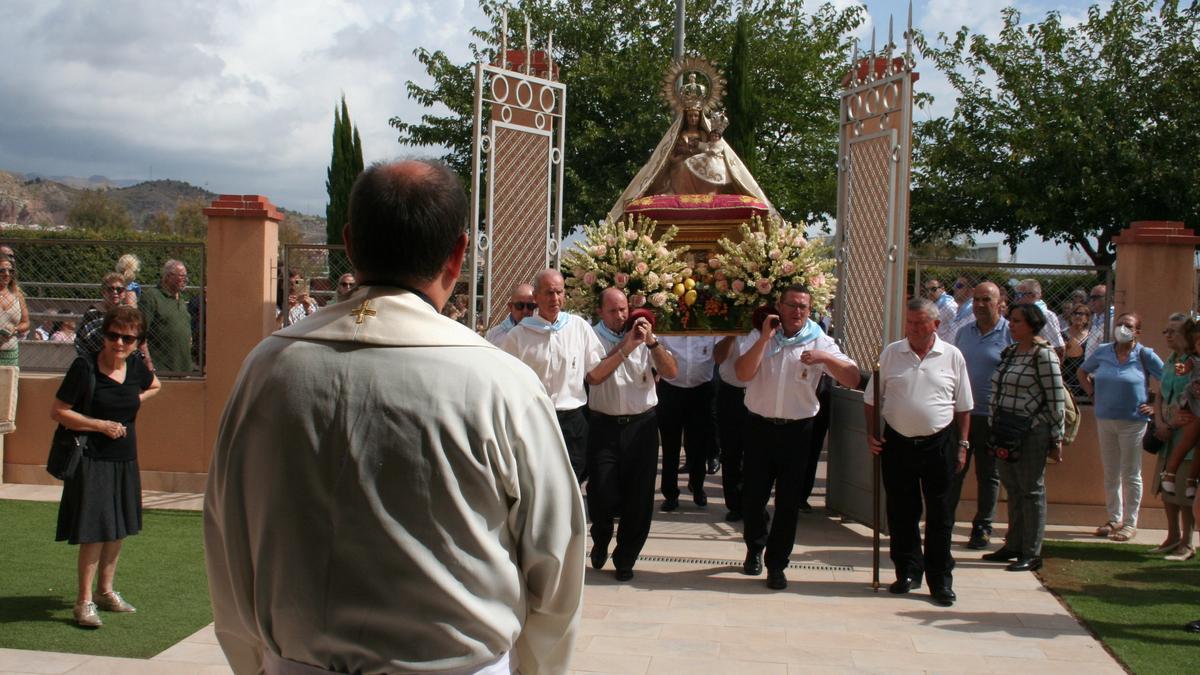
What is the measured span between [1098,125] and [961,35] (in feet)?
10.3

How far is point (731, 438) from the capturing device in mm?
9141

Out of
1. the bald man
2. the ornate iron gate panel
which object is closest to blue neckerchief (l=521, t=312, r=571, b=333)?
the bald man

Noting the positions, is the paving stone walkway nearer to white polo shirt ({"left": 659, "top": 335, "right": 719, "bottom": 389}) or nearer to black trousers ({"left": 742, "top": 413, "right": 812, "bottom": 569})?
black trousers ({"left": 742, "top": 413, "right": 812, "bottom": 569})

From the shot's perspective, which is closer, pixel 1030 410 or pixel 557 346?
pixel 557 346

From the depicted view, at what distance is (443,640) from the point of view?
6.45 feet

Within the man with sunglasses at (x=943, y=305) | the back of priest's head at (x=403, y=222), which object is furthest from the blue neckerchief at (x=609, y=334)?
the back of priest's head at (x=403, y=222)

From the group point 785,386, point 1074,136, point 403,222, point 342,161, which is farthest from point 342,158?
point 403,222

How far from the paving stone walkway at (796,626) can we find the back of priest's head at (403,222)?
11.8 ft

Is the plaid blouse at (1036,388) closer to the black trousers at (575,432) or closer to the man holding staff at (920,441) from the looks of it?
the man holding staff at (920,441)

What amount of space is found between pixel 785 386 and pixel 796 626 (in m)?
1.54

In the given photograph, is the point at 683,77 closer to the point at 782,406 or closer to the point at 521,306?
the point at 521,306

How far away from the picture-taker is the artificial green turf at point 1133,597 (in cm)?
577

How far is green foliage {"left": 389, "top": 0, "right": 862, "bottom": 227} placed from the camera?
2134 centimetres

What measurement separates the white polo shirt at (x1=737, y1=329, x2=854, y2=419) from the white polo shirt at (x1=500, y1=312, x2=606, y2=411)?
108 centimetres
